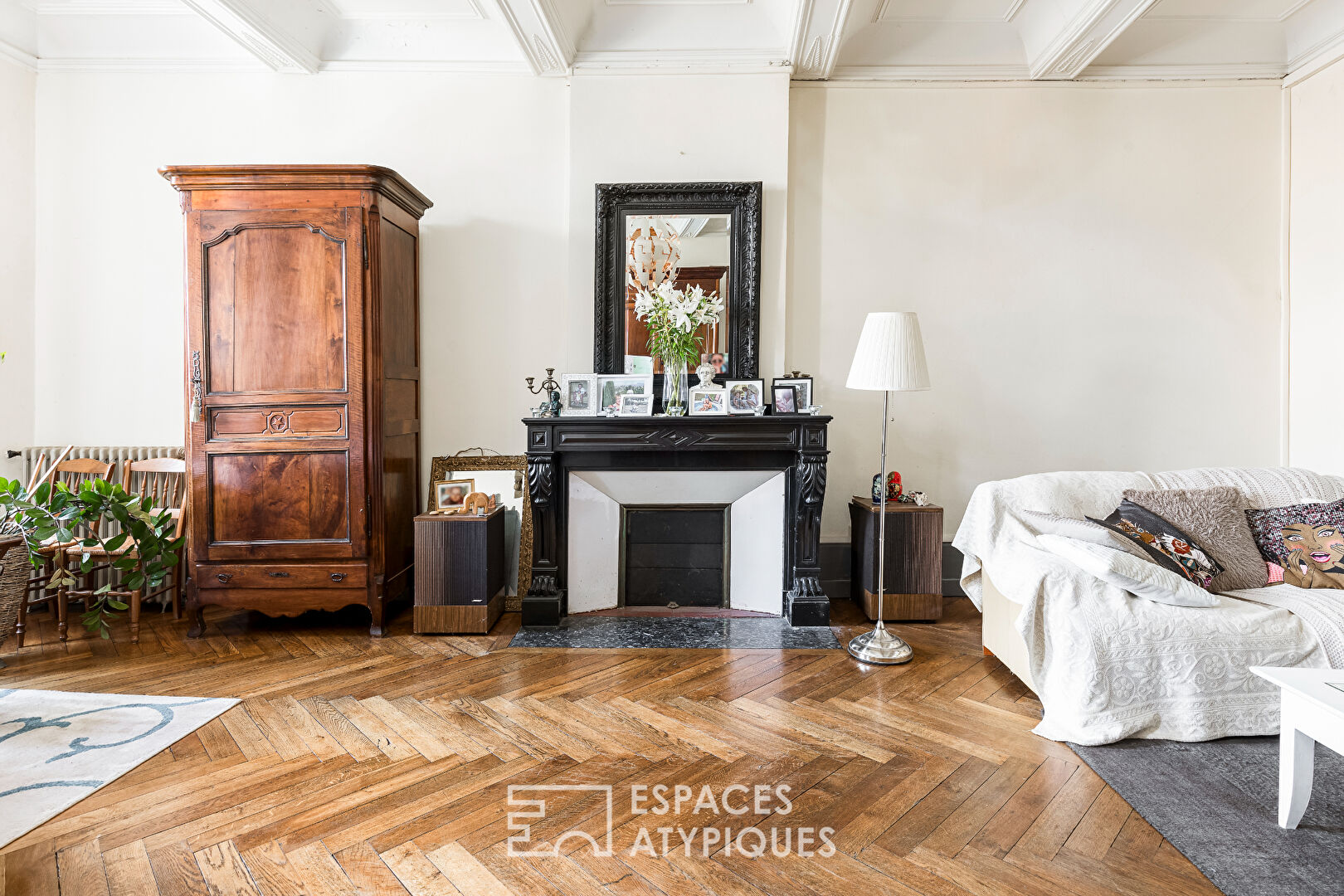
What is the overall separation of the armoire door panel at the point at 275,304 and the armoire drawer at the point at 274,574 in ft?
2.76

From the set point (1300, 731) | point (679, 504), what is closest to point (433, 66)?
point (679, 504)

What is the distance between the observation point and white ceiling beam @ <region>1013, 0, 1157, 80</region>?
3375mm

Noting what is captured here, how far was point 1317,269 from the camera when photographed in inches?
153

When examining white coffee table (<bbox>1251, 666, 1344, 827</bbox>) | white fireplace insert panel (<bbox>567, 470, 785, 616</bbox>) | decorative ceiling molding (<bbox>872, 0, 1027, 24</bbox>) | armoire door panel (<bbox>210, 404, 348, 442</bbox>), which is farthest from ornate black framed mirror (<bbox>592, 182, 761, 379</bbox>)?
white coffee table (<bbox>1251, 666, 1344, 827</bbox>)

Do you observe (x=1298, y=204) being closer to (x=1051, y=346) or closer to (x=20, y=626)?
(x=1051, y=346)

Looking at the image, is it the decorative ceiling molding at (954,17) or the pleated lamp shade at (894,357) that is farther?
the decorative ceiling molding at (954,17)

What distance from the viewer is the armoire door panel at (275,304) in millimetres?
3361

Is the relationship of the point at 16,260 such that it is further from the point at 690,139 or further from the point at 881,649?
the point at 881,649

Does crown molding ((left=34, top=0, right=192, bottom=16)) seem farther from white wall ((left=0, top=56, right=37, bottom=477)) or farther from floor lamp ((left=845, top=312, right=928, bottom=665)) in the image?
floor lamp ((left=845, top=312, right=928, bottom=665))

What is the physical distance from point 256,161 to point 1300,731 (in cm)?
512

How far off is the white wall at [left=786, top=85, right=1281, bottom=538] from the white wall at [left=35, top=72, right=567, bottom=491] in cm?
153

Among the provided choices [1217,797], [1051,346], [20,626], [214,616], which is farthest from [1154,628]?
[20,626]

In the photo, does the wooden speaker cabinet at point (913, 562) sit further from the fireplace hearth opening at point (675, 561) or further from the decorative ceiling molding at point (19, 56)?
the decorative ceiling molding at point (19, 56)

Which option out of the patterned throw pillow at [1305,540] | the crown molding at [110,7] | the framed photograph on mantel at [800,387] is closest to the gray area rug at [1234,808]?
the patterned throw pillow at [1305,540]
